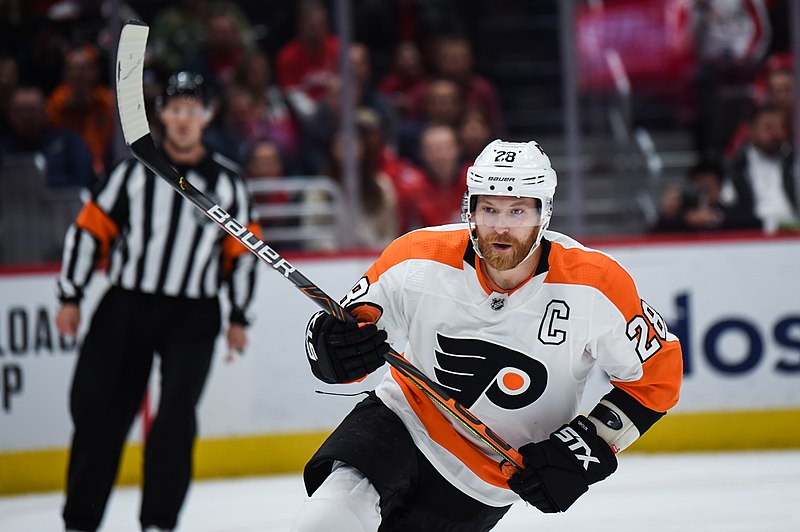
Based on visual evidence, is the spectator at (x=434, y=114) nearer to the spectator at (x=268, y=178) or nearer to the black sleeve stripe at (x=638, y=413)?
the spectator at (x=268, y=178)

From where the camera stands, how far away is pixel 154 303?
3.57 m

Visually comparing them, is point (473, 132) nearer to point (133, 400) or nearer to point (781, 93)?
point (781, 93)

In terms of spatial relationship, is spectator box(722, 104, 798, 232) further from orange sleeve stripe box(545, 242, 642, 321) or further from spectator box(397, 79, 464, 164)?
orange sleeve stripe box(545, 242, 642, 321)

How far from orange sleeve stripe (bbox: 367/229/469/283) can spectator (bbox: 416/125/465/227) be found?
104 inches

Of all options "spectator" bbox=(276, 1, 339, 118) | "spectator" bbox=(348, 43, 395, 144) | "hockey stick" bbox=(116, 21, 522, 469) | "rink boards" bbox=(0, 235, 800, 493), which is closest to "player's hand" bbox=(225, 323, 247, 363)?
"rink boards" bbox=(0, 235, 800, 493)

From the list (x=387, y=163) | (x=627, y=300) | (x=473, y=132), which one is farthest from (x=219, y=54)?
(x=627, y=300)

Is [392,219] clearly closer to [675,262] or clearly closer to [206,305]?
[675,262]

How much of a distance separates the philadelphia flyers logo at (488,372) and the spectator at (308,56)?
135 inches

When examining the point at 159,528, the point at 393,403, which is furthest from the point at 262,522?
the point at 393,403

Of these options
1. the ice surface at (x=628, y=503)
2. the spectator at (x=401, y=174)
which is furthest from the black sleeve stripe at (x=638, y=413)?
the spectator at (x=401, y=174)

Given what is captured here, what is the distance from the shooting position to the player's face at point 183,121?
11.6 feet

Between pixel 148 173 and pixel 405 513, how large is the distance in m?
1.58

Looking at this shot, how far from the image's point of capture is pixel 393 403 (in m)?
2.55

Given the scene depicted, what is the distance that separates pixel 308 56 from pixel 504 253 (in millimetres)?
3701
